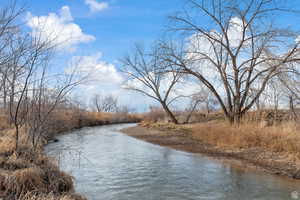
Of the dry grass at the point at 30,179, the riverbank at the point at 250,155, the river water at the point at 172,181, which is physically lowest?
the river water at the point at 172,181

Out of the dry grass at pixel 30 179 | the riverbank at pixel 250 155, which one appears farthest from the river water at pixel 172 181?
the riverbank at pixel 250 155

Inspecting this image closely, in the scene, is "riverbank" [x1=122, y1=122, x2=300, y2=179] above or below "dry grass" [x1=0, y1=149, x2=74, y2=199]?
below

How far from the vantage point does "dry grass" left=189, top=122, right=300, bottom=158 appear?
10.3m

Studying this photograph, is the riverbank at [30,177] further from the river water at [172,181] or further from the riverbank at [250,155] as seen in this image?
the riverbank at [250,155]

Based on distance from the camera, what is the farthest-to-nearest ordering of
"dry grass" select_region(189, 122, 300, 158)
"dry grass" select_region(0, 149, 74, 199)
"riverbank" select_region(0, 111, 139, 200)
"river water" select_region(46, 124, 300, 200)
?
"dry grass" select_region(189, 122, 300, 158) < "river water" select_region(46, 124, 300, 200) < "dry grass" select_region(0, 149, 74, 199) < "riverbank" select_region(0, 111, 139, 200)

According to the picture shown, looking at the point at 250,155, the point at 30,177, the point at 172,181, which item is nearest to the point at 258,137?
the point at 250,155

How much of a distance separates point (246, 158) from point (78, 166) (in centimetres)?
684

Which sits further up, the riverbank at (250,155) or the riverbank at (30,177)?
the riverbank at (30,177)

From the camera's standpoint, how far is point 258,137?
1212cm

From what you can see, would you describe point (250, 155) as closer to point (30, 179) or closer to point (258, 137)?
point (258, 137)

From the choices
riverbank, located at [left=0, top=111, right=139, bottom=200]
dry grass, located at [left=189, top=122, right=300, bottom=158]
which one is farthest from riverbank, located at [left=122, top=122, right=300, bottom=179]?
riverbank, located at [left=0, top=111, right=139, bottom=200]

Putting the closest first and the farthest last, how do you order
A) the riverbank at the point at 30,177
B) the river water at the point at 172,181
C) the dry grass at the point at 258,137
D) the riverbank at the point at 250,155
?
the riverbank at the point at 30,177 < the river water at the point at 172,181 < the riverbank at the point at 250,155 < the dry grass at the point at 258,137

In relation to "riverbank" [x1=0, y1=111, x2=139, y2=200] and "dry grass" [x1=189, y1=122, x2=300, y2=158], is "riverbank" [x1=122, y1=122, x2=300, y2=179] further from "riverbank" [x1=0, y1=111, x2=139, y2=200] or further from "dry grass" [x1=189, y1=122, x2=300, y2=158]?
"riverbank" [x1=0, y1=111, x2=139, y2=200]

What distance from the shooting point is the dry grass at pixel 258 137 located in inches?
407
